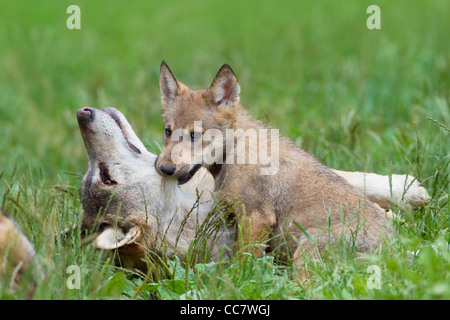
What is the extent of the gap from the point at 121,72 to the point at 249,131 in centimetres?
683

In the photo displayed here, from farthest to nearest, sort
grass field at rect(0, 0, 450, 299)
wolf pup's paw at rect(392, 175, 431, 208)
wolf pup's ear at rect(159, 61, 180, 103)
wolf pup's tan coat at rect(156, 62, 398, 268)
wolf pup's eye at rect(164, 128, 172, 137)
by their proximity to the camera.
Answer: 1. wolf pup's ear at rect(159, 61, 180, 103)
2. wolf pup's eye at rect(164, 128, 172, 137)
3. wolf pup's paw at rect(392, 175, 431, 208)
4. wolf pup's tan coat at rect(156, 62, 398, 268)
5. grass field at rect(0, 0, 450, 299)

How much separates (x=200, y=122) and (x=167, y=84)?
A: 60 cm

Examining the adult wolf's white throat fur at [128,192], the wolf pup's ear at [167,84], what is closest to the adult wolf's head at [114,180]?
the adult wolf's white throat fur at [128,192]

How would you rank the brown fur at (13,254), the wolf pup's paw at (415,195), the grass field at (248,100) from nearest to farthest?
the brown fur at (13,254), the grass field at (248,100), the wolf pup's paw at (415,195)

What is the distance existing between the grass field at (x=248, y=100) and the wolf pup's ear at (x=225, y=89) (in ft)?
3.99

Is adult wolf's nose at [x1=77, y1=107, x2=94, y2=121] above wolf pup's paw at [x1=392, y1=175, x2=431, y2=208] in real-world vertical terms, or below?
above

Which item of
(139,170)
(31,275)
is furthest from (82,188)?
(31,275)

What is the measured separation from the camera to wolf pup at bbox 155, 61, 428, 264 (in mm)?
5414

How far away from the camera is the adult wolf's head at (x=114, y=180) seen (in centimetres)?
550

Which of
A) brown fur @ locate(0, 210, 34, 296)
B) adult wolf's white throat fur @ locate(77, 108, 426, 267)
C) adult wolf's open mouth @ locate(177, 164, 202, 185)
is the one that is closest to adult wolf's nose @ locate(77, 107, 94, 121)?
adult wolf's white throat fur @ locate(77, 108, 426, 267)

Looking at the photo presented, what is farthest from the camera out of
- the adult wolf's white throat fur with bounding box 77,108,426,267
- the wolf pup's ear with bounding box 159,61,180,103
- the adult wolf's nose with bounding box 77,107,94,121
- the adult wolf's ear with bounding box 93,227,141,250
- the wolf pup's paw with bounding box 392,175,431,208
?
the wolf pup's ear with bounding box 159,61,180,103

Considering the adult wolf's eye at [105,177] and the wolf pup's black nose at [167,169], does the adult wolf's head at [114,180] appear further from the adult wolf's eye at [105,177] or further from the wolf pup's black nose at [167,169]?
the wolf pup's black nose at [167,169]

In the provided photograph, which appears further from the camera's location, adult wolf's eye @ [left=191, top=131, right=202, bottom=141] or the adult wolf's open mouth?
adult wolf's eye @ [left=191, top=131, right=202, bottom=141]

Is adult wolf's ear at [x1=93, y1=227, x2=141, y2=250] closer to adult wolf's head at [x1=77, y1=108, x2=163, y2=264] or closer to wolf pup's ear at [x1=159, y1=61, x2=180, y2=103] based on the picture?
adult wolf's head at [x1=77, y1=108, x2=163, y2=264]
